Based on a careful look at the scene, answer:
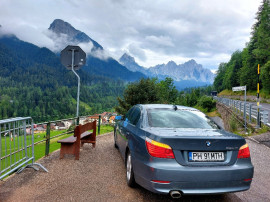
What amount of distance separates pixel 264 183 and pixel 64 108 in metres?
124

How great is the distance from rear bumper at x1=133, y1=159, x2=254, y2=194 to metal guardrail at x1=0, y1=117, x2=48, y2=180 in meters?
2.64

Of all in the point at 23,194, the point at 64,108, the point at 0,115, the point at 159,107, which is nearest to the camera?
the point at 23,194

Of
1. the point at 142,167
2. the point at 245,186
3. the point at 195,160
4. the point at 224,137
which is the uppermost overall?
the point at 224,137

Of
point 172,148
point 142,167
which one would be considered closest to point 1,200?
point 142,167

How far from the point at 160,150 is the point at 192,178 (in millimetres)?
529

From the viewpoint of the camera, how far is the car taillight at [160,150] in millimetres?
2853

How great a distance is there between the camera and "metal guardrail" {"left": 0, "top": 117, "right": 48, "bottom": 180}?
385 cm

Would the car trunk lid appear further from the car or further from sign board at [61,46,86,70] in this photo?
sign board at [61,46,86,70]

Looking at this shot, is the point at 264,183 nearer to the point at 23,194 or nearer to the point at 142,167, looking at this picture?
the point at 142,167

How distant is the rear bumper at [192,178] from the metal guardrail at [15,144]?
264 centimetres

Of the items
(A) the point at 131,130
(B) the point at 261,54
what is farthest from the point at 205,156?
(B) the point at 261,54

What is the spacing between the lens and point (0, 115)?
99.6 meters

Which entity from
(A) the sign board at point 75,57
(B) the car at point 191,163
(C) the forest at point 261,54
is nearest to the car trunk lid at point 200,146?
(B) the car at point 191,163

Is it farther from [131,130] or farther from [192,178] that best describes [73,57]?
[192,178]
